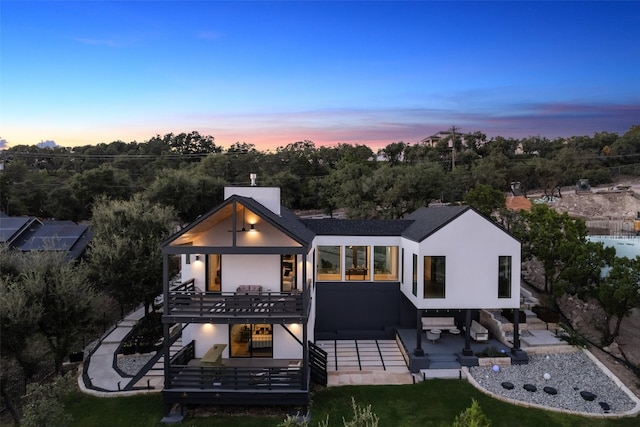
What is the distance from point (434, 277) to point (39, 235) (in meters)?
27.5

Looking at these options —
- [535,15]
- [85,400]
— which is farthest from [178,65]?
Answer: [535,15]

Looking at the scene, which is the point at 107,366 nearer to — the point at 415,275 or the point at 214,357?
the point at 214,357

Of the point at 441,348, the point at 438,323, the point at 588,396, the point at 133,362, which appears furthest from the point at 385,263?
the point at 133,362

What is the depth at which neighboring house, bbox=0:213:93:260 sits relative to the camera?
945 inches

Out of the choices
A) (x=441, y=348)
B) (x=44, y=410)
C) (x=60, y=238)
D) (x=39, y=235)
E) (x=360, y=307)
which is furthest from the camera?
(x=39, y=235)

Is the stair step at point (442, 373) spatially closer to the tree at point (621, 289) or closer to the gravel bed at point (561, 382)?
the gravel bed at point (561, 382)

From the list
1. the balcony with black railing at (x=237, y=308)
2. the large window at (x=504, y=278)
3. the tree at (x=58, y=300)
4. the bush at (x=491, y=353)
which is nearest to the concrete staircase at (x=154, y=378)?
the balcony with black railing at (x=237, y=308)

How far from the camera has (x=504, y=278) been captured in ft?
52.1

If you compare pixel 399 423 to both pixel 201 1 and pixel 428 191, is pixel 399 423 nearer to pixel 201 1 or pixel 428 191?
pixel 201 1

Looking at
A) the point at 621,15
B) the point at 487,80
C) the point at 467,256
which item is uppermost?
the point at 621,15

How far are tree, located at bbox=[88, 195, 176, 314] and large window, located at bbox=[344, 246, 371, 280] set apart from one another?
384 inches

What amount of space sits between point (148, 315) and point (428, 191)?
95.3 ft

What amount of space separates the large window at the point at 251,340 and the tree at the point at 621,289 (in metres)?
15.2

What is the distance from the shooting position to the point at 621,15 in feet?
68.5
